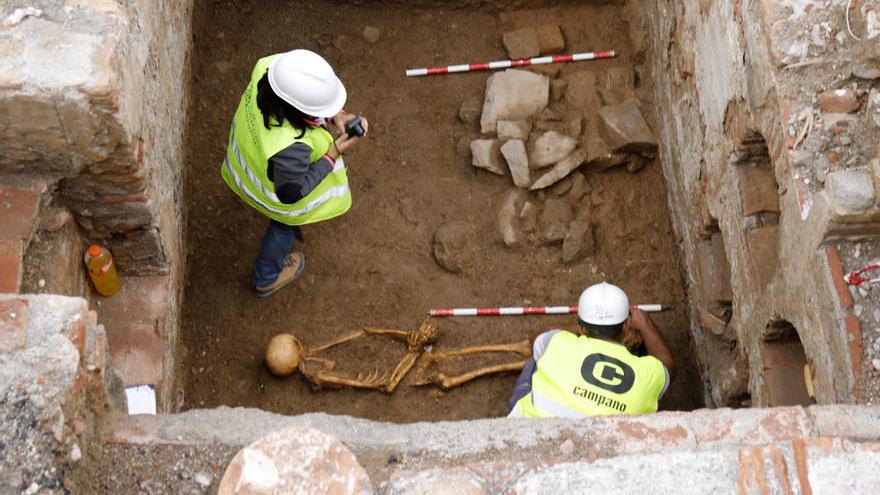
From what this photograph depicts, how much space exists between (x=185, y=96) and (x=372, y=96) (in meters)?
1.22

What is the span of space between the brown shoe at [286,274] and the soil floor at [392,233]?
0.22 ft

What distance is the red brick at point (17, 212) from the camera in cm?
383

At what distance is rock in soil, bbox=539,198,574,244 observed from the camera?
566 centimetres

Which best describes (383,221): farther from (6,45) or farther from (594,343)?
(6,45)

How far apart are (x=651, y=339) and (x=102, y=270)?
2798 millimetres

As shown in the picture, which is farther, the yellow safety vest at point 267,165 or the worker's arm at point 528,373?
the worker's arm at point 528,373

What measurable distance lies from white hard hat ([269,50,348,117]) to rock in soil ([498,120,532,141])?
158 centimetres

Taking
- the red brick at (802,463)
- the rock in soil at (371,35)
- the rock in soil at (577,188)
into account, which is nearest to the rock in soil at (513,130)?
the rock in soil at (577,188)

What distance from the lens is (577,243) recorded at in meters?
5.60

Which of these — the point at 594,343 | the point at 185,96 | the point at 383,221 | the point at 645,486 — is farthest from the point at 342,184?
the point at 645,486

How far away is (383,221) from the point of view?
5766 mm

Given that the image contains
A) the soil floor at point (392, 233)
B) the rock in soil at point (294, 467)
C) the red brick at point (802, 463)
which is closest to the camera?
the rock in soil at point (294, 467)

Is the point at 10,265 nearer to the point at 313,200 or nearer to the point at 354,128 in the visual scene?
the point at 313,200

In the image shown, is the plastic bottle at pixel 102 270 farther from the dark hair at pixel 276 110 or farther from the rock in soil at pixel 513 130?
the rock in soil at pixel 513 130
